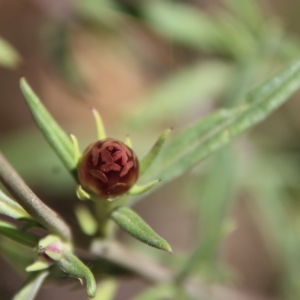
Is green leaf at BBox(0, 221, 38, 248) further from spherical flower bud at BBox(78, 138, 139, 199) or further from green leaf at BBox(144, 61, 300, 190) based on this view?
green leaf at BBox(144, 61, 300, 190)

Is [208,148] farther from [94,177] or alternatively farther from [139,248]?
[139,248]

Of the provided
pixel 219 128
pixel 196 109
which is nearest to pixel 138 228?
pixel 219 128

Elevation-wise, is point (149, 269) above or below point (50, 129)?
below

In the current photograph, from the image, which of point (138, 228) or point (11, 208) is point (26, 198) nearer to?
point (11, 208)

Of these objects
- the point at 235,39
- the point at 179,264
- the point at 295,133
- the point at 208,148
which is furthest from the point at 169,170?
the point at 295,133

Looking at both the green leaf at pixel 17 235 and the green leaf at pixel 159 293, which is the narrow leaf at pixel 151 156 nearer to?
the green leaf at pixel 17 235

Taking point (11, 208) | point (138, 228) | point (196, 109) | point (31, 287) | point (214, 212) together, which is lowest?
point (196, 109)

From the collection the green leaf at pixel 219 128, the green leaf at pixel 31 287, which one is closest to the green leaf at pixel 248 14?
the green leaf at pixel 219 128
